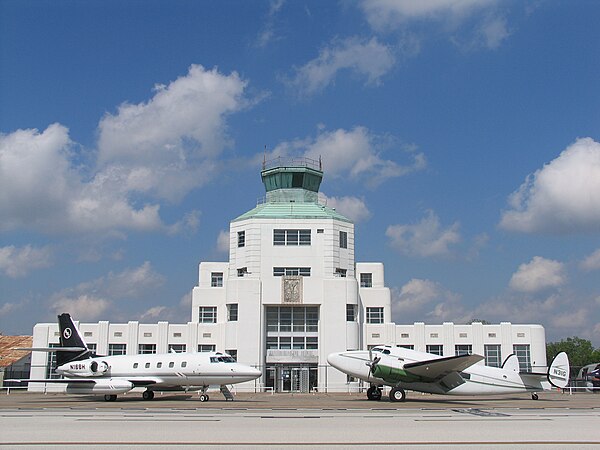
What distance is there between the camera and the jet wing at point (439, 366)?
3325 centimetres

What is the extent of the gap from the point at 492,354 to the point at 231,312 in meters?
26.3

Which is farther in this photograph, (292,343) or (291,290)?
(292,343)

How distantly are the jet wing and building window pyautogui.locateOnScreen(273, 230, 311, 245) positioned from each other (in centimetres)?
2541

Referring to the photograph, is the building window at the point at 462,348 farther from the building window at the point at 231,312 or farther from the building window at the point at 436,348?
the building window at the point at 231,312

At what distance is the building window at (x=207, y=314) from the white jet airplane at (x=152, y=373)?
19.3 m

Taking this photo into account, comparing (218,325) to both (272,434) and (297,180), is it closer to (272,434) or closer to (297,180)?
(297,180)

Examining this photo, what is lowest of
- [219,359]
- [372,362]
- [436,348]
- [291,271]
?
[372,362]

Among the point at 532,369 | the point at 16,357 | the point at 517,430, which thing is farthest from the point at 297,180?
the point at 517,430

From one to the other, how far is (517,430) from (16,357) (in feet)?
234

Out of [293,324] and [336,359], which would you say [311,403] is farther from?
[293,324]

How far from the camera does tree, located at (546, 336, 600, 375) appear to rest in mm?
121500

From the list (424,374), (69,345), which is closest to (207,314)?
(69,345)

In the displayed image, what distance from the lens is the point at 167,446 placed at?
13.7 m

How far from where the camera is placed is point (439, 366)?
3397 centimetres
